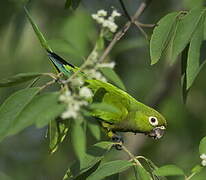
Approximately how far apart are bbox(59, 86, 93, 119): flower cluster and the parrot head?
1.08 meters

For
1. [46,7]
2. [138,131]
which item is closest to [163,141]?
[46,7]

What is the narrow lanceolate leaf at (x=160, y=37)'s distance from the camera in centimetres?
246

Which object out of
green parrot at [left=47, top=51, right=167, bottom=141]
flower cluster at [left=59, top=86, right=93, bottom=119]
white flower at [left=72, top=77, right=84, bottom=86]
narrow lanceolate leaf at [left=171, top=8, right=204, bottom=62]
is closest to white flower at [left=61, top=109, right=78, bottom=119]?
flower cluster at [left=59, top=86, right=93, bottom=119]

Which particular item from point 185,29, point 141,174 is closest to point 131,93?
point 185,29

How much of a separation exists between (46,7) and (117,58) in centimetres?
93

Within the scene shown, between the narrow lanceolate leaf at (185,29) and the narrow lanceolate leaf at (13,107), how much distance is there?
63 cm

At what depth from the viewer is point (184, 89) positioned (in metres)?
2.67

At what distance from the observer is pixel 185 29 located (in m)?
2.45

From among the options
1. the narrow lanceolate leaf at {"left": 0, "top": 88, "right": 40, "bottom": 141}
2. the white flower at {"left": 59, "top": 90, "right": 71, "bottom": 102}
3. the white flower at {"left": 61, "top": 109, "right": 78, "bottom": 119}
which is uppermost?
the white flower at {"left": 59, "top": 90, "right": 71, "bottom": 102}

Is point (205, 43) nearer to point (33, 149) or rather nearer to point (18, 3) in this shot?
point (18, 3)

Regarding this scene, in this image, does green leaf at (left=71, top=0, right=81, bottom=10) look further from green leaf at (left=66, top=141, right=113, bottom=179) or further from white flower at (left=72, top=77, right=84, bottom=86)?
white flower at (left=72, top=77, right=84, bottom=86)

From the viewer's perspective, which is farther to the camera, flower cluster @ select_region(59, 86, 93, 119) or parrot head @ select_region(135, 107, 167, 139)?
parrot head @ select_region(135, 107, 167, 139)

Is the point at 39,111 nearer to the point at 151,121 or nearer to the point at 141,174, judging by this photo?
the point at 141,174

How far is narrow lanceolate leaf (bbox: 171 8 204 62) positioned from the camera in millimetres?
2404
